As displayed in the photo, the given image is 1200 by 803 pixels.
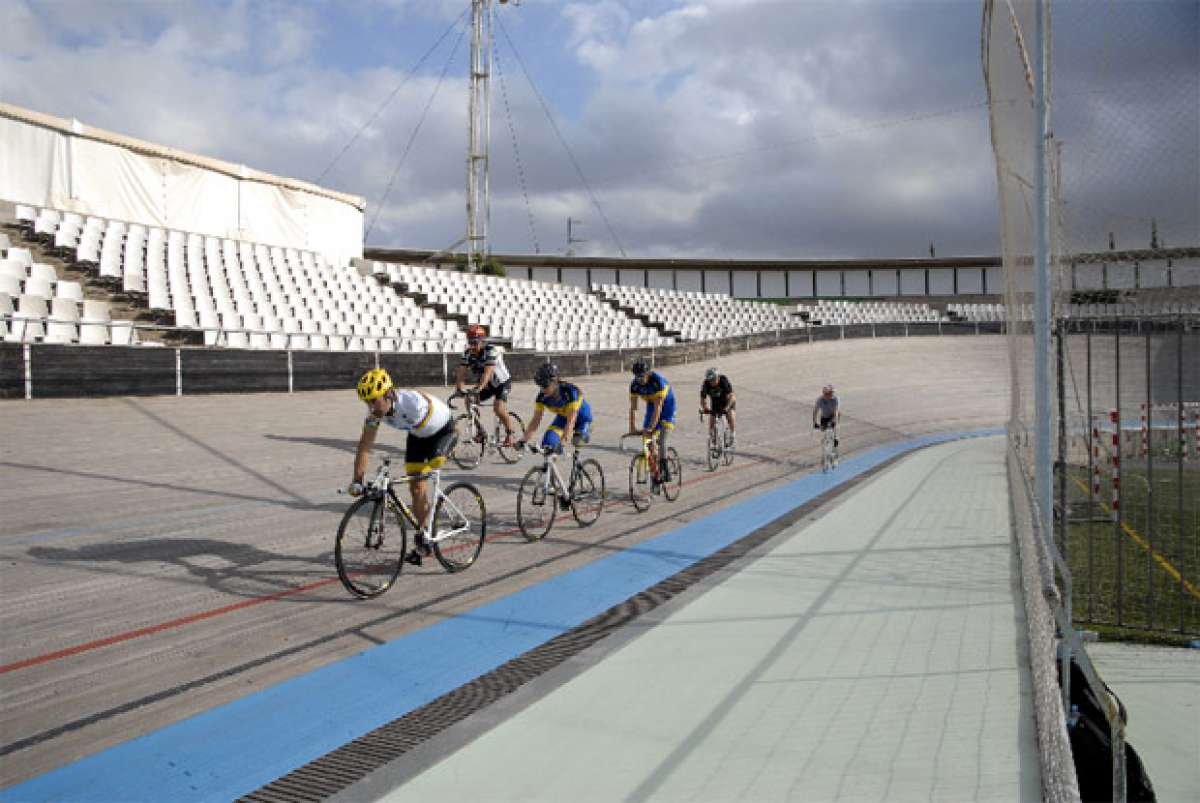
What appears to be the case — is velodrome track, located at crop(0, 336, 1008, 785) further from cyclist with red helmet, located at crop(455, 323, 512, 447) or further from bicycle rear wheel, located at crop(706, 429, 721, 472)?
cyclist with red helmet, located at crop(455, 323, 512, 447)

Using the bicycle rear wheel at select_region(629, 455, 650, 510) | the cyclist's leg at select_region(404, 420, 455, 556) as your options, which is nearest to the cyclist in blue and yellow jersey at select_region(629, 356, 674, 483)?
the bicycle rear wheel at select_region(629, 455, 650, 510)

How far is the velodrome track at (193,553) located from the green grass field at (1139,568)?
3.94 meters

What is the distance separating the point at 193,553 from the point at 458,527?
2.05 meters

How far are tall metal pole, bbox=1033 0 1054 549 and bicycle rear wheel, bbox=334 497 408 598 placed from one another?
405 cm

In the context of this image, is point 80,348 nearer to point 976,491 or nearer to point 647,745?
point 647,745

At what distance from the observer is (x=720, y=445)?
47.2 ft

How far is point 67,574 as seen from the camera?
596 centimetres

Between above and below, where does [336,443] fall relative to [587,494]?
above

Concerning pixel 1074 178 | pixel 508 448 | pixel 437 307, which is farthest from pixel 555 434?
pixel 437 307

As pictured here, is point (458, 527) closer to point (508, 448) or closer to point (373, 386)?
point (373, 386)

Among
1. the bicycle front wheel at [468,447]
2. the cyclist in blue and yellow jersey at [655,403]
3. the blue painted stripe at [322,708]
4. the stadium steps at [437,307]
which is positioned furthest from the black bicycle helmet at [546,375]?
the stadium steps at [437,307]

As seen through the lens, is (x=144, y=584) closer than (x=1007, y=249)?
Yes

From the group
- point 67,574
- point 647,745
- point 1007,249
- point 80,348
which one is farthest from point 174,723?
point 80,348

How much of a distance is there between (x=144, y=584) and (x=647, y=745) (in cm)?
396
